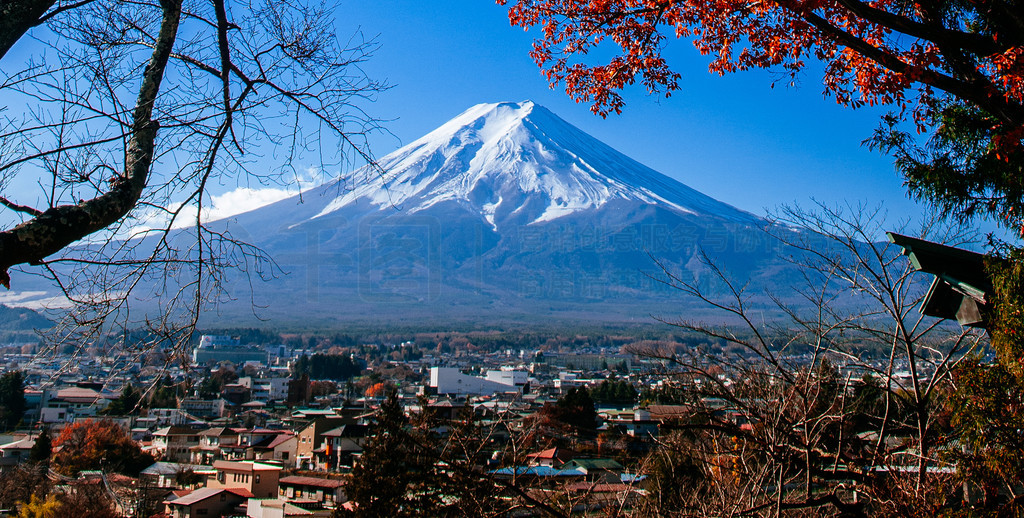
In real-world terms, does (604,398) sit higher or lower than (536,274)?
lower

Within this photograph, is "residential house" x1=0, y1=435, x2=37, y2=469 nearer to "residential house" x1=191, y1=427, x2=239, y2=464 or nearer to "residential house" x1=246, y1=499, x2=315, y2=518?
"residential house" x1=191, y1=427, x2=239, y2=464

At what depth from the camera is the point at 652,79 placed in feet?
15.4

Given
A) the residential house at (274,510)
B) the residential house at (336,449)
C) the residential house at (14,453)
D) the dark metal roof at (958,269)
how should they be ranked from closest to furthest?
the dark metal roof at (958,269), the residential house at (274,510), the residential house at (336,449), the residential house at (14,453)

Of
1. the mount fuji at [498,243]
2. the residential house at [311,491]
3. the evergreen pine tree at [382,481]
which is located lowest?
the residential house at [311,491]

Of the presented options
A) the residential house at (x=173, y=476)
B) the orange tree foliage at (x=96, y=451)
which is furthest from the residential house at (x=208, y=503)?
the orange tree foliage at (x=96, y=451)

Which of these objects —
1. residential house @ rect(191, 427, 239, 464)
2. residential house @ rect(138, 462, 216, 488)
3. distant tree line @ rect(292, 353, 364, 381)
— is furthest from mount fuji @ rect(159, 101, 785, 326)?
residential house @ rect(138, 462, 216, 488)

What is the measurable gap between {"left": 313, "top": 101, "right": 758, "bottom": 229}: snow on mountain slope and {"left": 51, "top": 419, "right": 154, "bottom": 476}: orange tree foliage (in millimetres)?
94246

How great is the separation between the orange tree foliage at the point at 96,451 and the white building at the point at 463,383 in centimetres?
1961

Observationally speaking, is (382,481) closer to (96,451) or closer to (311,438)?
(311,438)

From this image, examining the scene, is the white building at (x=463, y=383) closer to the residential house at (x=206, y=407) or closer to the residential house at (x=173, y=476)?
the residential house at (x=206, y=407)

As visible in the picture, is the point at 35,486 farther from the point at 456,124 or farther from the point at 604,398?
the point at 456,124

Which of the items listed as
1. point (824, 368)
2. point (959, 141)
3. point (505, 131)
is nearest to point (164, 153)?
point (824, 368)

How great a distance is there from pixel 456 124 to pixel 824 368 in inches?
6353

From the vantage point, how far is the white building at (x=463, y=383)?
148ft
